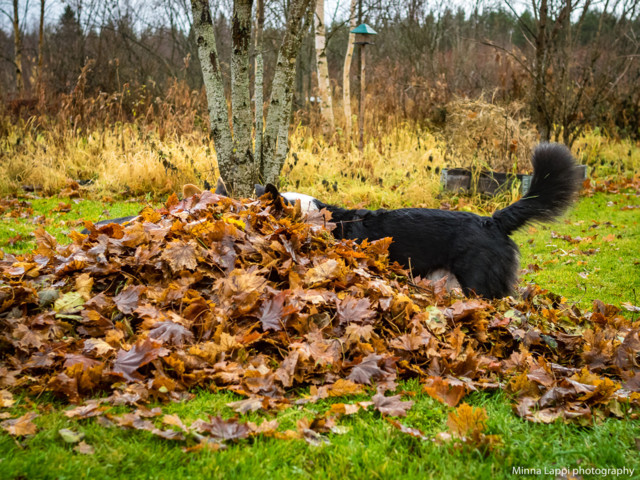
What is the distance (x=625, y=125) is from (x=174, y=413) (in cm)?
1432

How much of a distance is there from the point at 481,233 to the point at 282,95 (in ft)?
9.47

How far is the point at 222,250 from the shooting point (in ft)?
10.4

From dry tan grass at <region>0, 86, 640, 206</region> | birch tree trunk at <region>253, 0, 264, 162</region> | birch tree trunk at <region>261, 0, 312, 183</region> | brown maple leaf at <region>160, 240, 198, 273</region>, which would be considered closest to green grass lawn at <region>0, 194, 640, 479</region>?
brown maple leaf at <region>160, 240, 198, 273</region>

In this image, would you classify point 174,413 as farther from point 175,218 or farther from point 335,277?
point 175,218

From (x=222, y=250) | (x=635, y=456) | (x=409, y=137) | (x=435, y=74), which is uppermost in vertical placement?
(x=435, y=74)

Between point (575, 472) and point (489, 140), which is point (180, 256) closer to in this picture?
point (575, 472)

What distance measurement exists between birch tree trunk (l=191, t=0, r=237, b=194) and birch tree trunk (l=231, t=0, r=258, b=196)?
0.32ft

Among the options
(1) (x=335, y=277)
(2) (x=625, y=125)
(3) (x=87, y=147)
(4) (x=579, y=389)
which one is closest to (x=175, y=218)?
(1) (x=335, y=277)

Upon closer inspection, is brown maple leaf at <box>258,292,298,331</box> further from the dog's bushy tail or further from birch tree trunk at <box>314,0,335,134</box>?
birch tree trunk at <box>314,0,335,134</box>

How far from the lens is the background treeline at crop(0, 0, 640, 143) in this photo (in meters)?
9.91

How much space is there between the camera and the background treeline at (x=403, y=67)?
9914 mm

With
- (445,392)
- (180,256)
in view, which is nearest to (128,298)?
(180,256)

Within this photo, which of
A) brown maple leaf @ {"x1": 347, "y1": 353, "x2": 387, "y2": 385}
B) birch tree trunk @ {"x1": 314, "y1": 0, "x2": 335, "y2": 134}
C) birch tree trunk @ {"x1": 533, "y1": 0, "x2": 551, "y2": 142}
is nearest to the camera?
brown maple leaf @ {"x1": 347, "y1": 353, "x2": 387, "y2": 385}

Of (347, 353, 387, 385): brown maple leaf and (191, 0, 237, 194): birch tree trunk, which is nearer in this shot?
(347, 353, 387, 385): brown maple leaf
